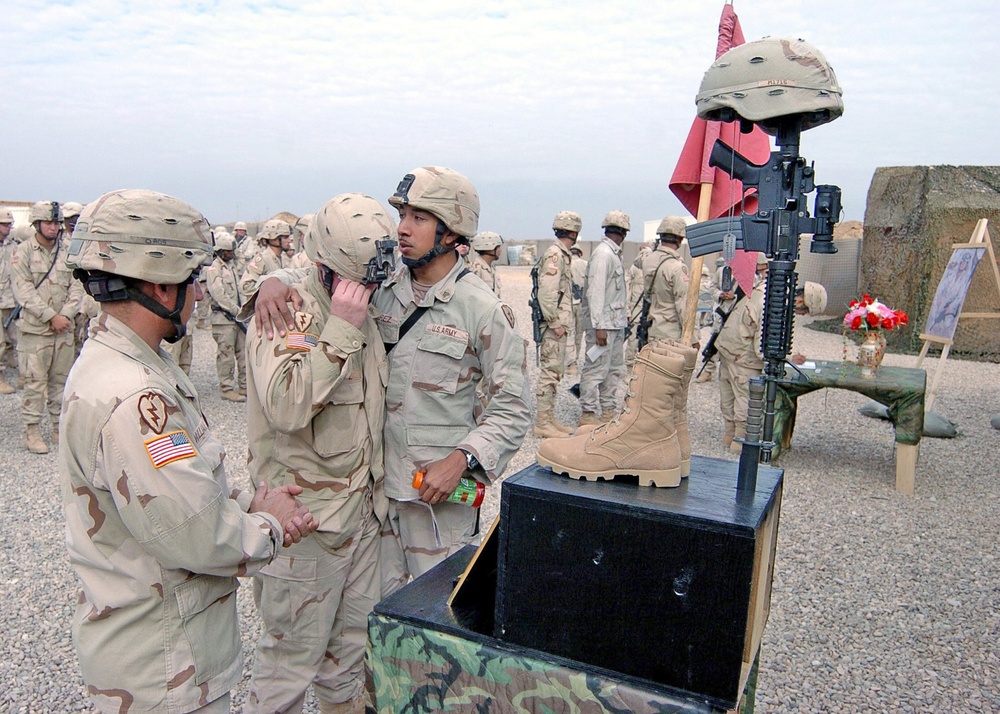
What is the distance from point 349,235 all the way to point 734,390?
Result: 551 cm

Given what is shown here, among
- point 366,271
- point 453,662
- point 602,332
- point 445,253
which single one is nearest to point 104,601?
point 453,662

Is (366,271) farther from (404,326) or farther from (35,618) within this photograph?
(35,618)

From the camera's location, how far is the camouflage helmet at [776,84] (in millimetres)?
2084

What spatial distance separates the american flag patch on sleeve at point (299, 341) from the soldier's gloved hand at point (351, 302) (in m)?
0.13

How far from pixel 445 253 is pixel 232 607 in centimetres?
140

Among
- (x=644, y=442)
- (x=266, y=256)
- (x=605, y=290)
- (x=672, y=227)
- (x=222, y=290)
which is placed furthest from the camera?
(x=266, y=256)

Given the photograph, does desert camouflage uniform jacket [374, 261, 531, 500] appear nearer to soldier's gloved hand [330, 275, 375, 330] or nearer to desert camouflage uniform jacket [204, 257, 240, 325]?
soldier's gloved hand [330, 275, 375, 330]

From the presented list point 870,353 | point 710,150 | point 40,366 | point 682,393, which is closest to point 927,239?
point 870,353

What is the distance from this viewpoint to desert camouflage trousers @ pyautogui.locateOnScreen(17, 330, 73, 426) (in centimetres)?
712

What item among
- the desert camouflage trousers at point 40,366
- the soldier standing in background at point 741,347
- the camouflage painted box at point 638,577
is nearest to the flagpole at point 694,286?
the camouflage painted box at point 638,577

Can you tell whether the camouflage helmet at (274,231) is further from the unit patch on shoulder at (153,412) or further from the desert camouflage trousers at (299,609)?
the unit patch on shoulder at (153,412)

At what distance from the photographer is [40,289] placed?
7215 millimetres

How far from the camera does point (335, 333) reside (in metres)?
2.36

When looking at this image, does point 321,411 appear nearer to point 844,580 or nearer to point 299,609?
point 299,609
